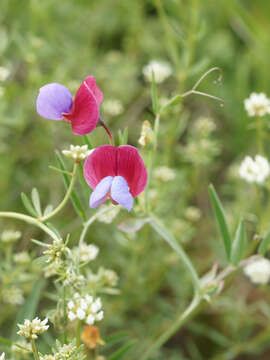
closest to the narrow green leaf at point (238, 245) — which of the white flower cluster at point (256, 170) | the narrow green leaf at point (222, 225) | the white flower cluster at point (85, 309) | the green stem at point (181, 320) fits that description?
the narrow green leaf at point (222, 225)

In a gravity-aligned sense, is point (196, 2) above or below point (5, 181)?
above

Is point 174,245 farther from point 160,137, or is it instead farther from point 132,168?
point 160,137

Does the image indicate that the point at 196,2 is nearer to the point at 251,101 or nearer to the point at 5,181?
the point at 251,101

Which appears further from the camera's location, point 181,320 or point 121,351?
point 181,320

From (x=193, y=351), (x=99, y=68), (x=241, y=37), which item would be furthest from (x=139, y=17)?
(x=193, y=351)

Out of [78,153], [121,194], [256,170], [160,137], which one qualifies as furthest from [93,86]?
[160,137]

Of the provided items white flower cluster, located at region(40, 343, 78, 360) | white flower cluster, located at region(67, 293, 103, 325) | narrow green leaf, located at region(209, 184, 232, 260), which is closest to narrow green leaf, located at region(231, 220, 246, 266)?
narrow green leaf, located at region(209, 184, 232, 260)

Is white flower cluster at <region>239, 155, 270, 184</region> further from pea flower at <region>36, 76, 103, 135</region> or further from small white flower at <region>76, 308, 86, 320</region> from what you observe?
small white flower at <region>76, 308, 86, 320</region>
